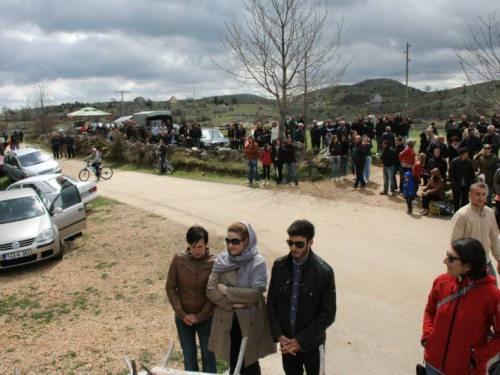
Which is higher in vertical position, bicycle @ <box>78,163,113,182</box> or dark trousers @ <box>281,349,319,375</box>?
bicycle @ <box>78,163,113,182</box>

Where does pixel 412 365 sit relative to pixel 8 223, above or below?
below

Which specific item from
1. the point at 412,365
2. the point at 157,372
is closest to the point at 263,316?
the point at 157,372

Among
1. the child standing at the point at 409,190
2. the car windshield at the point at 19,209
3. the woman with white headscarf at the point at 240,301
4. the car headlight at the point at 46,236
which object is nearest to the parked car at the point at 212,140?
the child standing at the point at 409,190

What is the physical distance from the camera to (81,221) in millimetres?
11406

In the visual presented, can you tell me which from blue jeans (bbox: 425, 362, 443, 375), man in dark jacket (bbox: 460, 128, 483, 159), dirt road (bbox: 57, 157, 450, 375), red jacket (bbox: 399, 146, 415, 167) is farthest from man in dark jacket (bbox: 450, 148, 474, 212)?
blue jeans (bbox: 425, 362, 443, 375)

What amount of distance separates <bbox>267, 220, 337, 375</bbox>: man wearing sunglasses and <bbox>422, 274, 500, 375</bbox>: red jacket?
2.73 ft

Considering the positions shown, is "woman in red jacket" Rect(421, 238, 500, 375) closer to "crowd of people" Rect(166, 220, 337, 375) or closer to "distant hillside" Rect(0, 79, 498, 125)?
"crowd of people" Rect(166, 220, 337, 375)

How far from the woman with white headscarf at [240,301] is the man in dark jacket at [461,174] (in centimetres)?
856

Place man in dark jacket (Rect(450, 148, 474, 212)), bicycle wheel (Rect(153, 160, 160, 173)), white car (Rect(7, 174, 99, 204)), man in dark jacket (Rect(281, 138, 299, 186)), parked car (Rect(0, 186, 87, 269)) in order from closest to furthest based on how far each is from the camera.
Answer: parked car (Rect(0, 186, 87, 269)) < man in dark jacket (Rect(450, 148, 474, 212)) < white car (Rect(7, 174, 99, 204)) < man in dark jacket (Rect(281, 138, 299, 186)) < bicycle wheel (Rect(153, 160, 160, 173))

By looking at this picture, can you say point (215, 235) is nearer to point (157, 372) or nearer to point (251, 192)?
point (251, 192)

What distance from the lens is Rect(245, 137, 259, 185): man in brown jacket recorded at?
16.4 metres

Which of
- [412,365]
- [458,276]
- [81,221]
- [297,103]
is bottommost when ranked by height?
[412,365]

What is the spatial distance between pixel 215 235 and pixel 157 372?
775 centimetres

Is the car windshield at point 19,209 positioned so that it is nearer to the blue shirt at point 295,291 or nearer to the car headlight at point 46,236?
the car headlight at point 46,236
